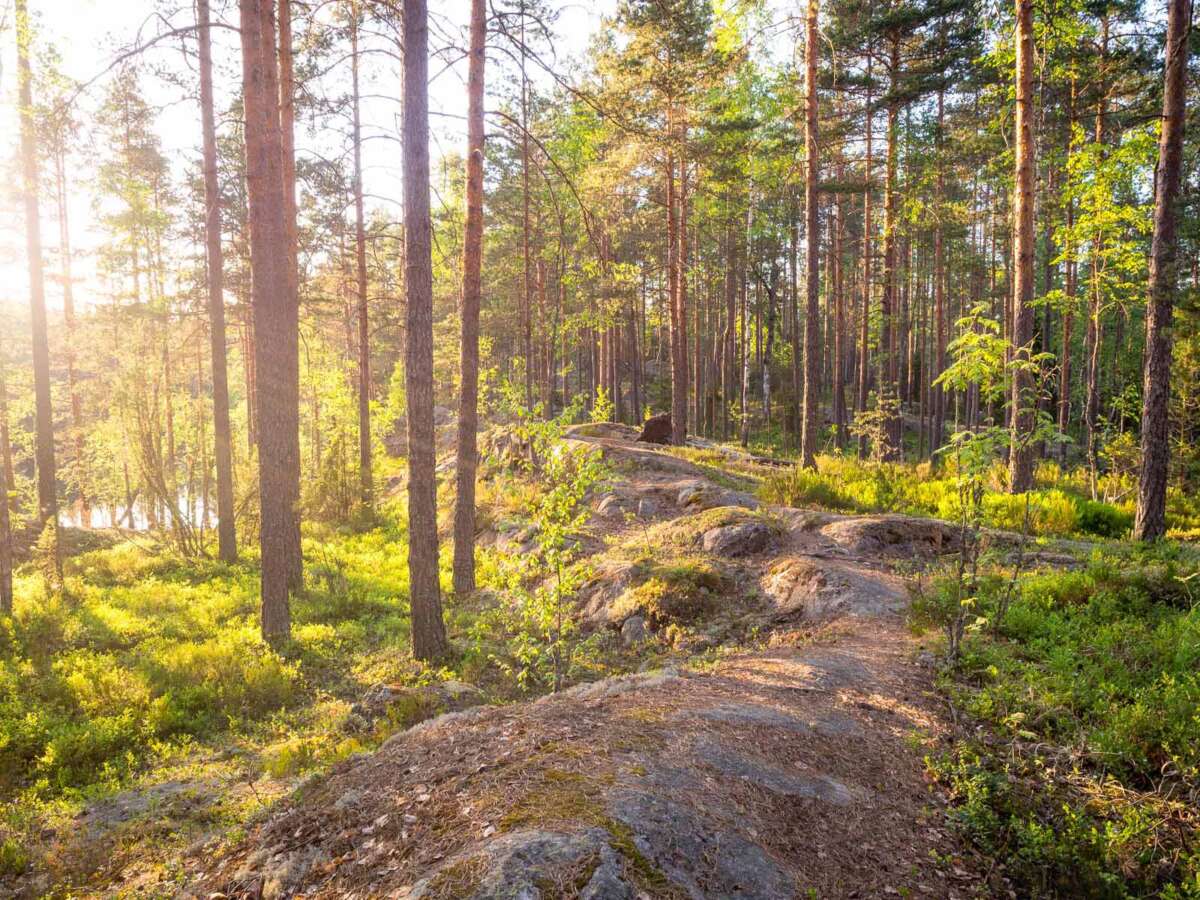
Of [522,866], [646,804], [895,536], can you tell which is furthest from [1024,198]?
[522,866]

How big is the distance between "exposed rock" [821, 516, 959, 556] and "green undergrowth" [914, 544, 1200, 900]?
258 cm

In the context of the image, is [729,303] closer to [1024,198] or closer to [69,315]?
[1024,198]

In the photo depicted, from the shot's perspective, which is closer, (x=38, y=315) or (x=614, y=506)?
(x=614, y=506)

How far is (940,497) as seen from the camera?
455 inches

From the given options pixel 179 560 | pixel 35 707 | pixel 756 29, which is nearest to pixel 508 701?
pixel 35 707

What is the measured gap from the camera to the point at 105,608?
977cm

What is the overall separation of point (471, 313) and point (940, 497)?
9.36m

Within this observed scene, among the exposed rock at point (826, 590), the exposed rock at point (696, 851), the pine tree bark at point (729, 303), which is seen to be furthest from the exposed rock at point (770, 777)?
the pine tree bark at point (729, 303)

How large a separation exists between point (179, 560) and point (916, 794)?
14454mm

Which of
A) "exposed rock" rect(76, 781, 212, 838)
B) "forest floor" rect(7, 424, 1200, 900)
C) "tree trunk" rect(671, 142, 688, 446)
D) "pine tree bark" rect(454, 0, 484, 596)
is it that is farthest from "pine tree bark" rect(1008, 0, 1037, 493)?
"exposed rock" rect(76, 781, 212, 838)

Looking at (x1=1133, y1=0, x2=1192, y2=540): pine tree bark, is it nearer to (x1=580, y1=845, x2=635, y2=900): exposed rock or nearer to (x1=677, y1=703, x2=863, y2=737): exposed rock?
(x1=677, y1=703, x2=863, y2=737): exposed rock

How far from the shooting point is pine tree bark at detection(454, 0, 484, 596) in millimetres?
9461

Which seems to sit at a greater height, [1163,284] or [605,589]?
[1163,284]

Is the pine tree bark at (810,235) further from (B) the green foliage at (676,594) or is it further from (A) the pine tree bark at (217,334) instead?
(A) the pine tree bark at (217,334)
